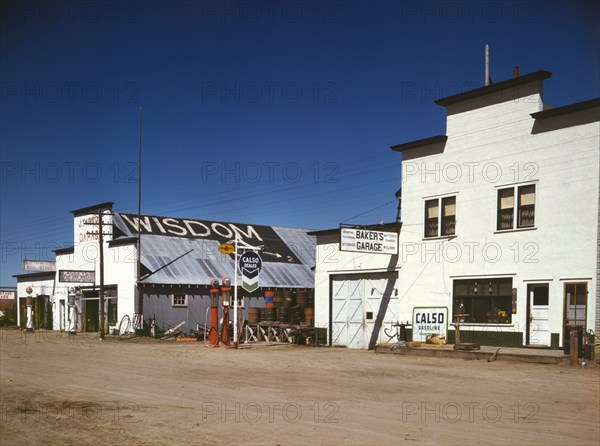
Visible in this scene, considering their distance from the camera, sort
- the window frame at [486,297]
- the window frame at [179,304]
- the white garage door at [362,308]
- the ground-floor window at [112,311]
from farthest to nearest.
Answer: the ground-floor window at [112,311]
the window frame at [179,304]
the white garage door at [362,308]
the window frame at [486,297]

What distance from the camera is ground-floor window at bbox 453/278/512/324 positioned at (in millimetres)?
24094

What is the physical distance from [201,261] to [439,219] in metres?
24.9

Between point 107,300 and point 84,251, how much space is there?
569cm

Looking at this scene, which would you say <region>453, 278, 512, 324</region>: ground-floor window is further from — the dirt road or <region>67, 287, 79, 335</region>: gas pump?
<region>67, 287, 79, 335</region>: gas pump

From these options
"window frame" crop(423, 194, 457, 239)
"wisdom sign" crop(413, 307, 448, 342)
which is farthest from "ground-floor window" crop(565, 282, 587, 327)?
"window frame" crop(423, 194, 457, 239)

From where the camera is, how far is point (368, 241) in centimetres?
2714

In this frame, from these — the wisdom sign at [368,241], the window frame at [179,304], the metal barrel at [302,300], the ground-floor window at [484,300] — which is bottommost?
the window frame at [179,304]

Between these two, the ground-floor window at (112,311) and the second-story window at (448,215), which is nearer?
the second-story window at (448,215)

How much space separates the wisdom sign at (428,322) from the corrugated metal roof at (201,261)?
69.9ft

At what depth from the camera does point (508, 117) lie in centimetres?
2433

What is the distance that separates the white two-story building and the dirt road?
321 cm

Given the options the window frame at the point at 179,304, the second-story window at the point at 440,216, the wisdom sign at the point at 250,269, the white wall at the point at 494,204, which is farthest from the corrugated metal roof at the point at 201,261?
the second-story window at the point at 440,216

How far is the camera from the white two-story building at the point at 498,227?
2188cm

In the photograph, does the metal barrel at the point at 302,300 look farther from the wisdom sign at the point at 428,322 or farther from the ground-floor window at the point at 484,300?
the ground-floor window at the point at 484,300
